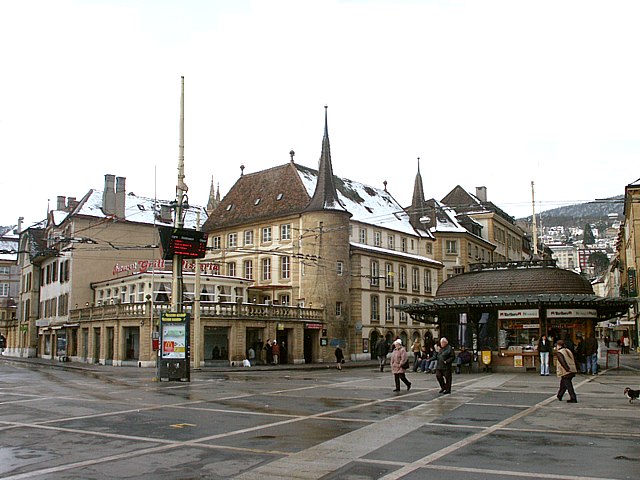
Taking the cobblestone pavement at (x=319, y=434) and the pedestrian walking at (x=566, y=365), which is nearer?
the cobblestone pavement at (x=319, y=434)

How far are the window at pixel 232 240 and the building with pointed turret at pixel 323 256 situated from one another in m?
0.09

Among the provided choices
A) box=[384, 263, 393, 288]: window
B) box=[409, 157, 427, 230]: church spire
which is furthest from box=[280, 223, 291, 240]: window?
box=[409, 157, 427, 230]: church spire

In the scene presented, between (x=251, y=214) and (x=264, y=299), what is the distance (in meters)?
8.37

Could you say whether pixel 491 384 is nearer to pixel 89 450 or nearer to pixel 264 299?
pixel 89 450

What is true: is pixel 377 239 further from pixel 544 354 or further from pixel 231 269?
pixel 544 354

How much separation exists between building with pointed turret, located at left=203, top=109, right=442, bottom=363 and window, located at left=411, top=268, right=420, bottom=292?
11cm

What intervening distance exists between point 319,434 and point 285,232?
44.9 meters

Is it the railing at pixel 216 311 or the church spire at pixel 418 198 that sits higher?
the church spire at pixel 418 198

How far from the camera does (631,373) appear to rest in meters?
30.0

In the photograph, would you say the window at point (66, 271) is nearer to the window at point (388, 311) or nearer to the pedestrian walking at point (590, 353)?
the window at point (388, 311)

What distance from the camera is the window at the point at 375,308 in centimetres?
5851

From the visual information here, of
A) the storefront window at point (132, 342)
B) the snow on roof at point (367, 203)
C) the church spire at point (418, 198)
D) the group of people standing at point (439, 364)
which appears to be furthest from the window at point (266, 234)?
the group of people standing at point (439, 364)

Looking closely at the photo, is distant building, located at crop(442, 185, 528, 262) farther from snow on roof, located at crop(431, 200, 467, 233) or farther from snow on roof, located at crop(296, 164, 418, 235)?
snow on roof, located at crop(296, 164, 418, 235)

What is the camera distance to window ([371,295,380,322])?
58.5 metres
